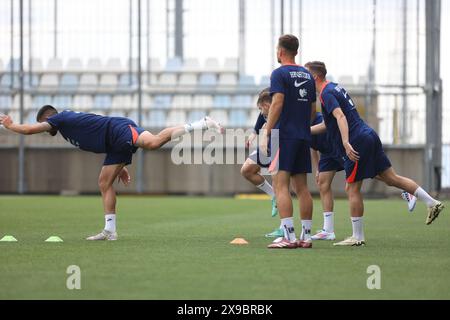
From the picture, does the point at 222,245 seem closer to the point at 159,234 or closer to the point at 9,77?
the point at 159,234

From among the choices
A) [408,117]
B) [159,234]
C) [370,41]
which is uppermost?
[370,41]

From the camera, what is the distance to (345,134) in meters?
9.83

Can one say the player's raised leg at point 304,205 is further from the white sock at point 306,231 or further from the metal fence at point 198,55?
the metal fence at point 198,55

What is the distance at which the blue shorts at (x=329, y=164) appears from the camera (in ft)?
38.8

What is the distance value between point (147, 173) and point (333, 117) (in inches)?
714

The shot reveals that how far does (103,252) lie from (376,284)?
124 inches

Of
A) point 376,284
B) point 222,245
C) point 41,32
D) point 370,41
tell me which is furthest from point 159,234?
point 41,32

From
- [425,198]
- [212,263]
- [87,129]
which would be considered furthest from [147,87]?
[212,263]

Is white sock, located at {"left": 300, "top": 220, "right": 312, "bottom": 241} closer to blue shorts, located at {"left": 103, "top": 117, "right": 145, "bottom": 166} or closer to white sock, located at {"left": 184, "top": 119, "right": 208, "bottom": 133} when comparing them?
white sock, located at {"left": 184, "top": 119, "right": 208, "bottom": 133}

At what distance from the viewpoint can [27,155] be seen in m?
28.6

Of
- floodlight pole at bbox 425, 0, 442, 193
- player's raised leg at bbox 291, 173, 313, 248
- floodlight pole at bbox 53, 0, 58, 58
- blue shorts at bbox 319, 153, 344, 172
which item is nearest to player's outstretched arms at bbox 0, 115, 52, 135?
player's raised leg at bbox 291, 173, 313, 248

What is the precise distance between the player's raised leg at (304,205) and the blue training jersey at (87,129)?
2.16 meters

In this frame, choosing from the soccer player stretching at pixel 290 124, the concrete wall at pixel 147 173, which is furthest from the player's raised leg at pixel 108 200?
the concrete wall at pixel 147 173
